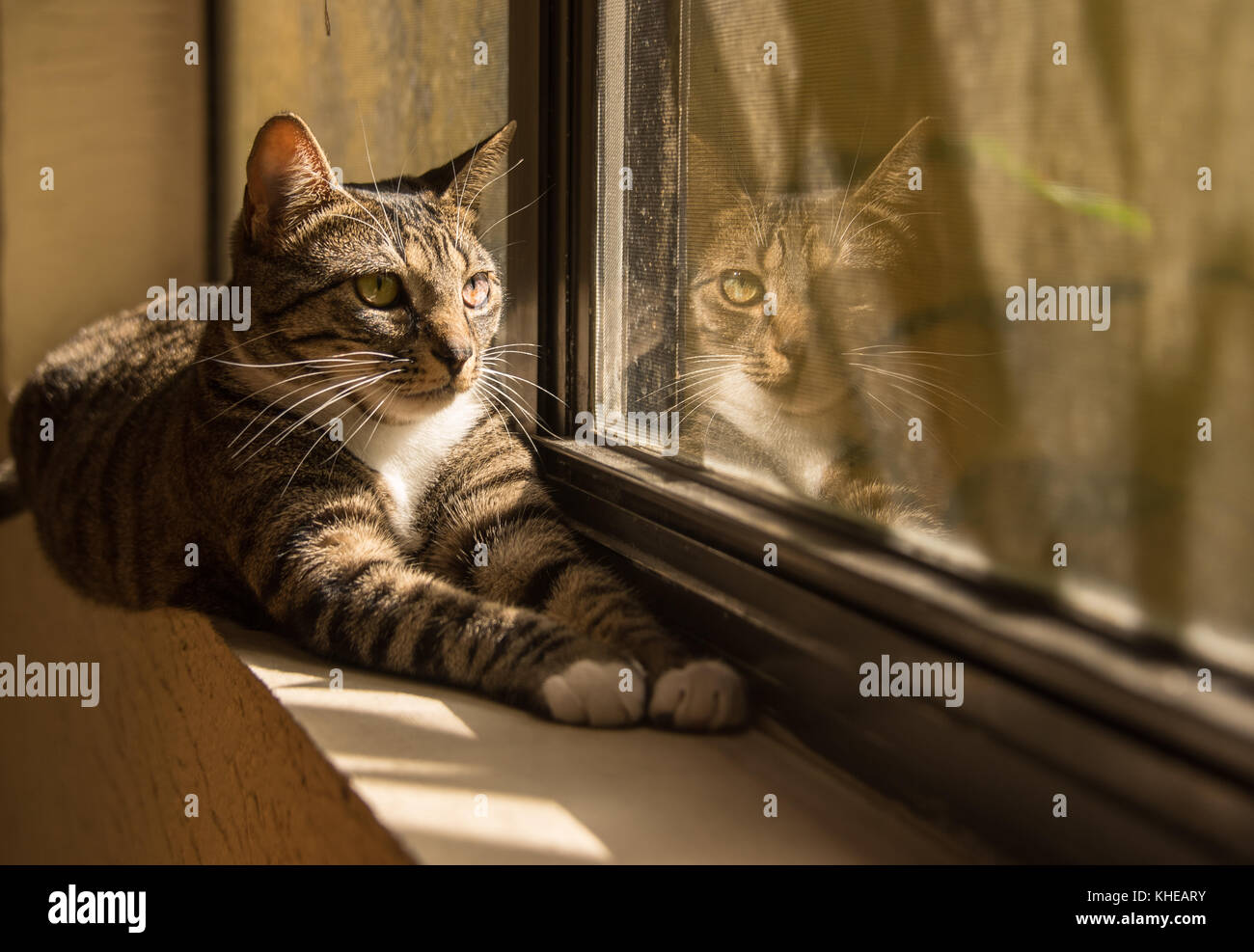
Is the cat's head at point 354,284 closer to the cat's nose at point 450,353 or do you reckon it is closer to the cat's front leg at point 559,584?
the cat's nose at point 450,353

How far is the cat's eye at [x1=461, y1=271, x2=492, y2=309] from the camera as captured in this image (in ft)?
4.88

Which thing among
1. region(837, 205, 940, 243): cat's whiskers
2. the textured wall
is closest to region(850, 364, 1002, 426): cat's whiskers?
region(837, 205, 940, 243): cat's whiskers

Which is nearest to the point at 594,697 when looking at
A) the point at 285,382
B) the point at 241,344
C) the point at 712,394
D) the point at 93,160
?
the point at 712,394

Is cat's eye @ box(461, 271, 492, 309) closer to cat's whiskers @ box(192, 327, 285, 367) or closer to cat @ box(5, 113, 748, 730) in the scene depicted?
cat @ box(5, 113, 748, 730)

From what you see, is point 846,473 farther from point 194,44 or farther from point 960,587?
point 194,44

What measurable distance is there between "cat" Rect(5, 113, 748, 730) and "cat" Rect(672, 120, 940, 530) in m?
0.24

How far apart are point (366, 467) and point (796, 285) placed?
686 mm

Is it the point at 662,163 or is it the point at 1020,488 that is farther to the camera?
the point at 662,163

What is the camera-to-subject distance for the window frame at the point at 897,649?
65 centimetres

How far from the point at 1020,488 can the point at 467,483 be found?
914 millimetres

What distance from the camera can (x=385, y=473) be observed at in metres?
1.49

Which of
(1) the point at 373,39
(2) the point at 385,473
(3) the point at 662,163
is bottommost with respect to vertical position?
(2) the point at 385,473

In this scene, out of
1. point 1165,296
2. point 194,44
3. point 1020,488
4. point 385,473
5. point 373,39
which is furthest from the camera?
point 194,44
